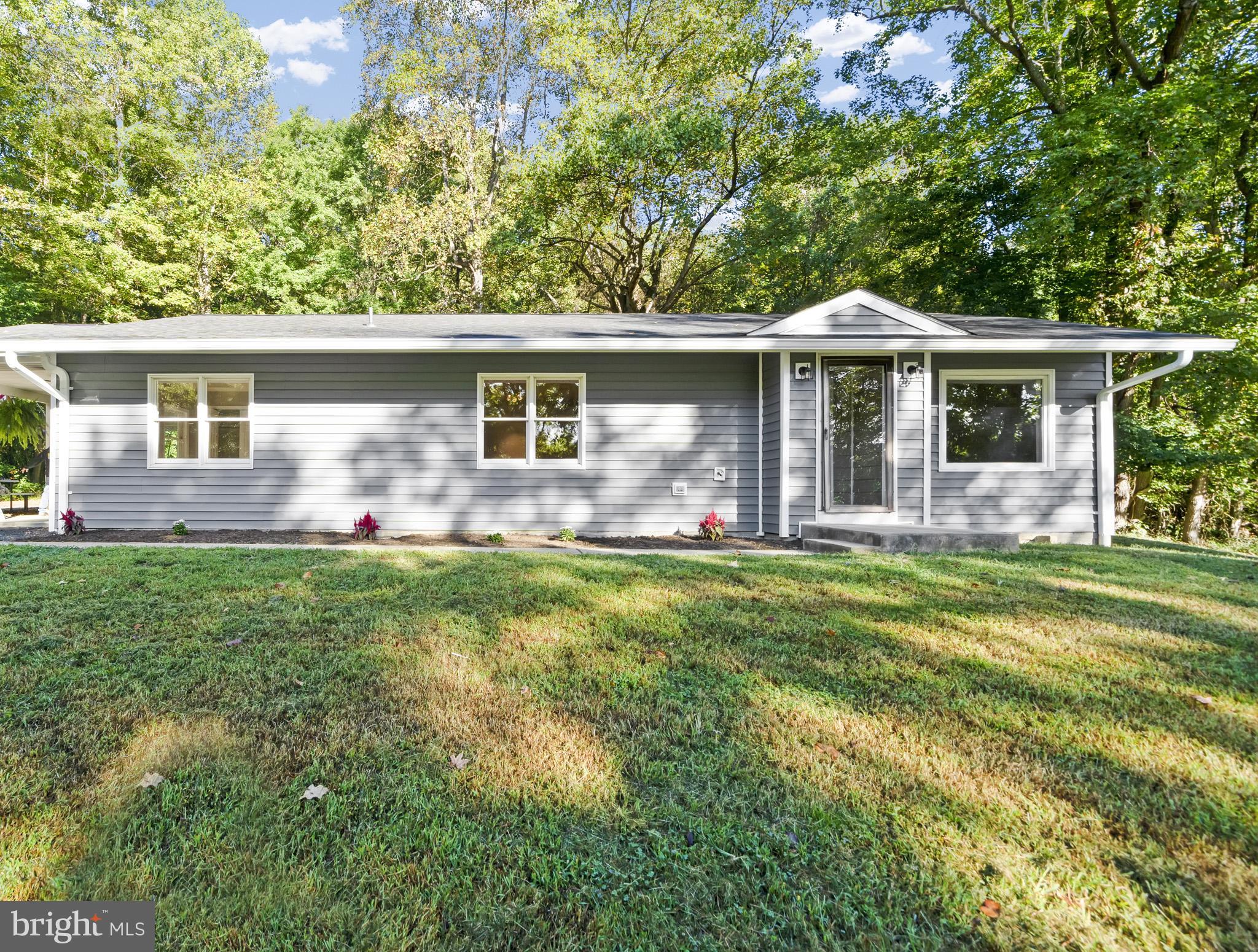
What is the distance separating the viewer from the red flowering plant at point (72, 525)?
7.27m

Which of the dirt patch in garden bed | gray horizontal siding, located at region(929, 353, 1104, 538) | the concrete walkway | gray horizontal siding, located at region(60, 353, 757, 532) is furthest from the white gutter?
gray horizontal siding, located at region(929, 353, 1104, 538)

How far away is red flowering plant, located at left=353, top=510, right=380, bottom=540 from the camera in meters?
7.38

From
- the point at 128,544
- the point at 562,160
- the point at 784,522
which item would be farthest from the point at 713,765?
the point at 562,160

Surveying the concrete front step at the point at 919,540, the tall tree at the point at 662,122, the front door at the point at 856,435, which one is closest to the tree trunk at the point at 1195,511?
the front door at the point at 856,435

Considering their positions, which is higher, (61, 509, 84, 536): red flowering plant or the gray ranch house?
the gray ranch house

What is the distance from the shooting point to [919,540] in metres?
6.21

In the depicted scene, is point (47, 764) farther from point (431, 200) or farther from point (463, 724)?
point (431, 200)

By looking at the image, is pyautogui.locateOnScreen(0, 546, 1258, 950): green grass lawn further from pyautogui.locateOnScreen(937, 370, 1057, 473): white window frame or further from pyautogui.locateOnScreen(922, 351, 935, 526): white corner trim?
pyautogui.locateOnScreen(937, 370, 1057, 473): white window frame

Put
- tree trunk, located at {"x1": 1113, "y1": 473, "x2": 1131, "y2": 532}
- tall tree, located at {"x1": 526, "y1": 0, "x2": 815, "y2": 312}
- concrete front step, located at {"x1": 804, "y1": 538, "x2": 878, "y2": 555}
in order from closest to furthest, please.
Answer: concrete front step, located at {"x1": 804, "y1": 538, "x2": 878, "y2": 555}
tree trunk, located at {"x1": 1113, "y1": 473, "x2": 1131, "y2": 532}
tall tree, located at {"x1": 526, "y1": 0, "x2": 815, "y2": 312}

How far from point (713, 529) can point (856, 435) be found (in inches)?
87.9

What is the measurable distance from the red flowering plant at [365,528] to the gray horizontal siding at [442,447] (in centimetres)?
71

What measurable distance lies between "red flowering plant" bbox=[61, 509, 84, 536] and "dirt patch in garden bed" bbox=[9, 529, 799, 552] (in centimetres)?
6

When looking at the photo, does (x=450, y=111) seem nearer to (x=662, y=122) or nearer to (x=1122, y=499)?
(x=662, y=122)

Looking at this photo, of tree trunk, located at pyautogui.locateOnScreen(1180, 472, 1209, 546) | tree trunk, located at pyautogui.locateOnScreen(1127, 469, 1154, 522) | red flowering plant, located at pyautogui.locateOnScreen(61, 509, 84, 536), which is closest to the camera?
red flowering plant, located at pyautogui.locateOnScreen(61, 509, 84, 536)
